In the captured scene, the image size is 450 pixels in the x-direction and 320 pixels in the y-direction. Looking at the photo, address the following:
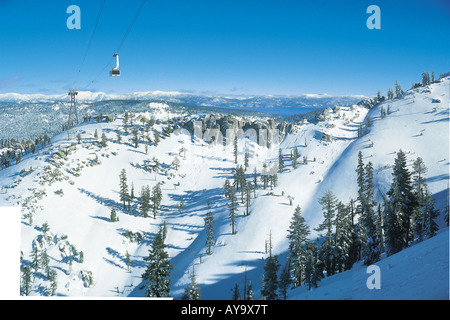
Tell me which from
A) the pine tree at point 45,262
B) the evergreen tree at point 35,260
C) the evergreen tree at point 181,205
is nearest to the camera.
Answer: the evergreen tree at point 35,260

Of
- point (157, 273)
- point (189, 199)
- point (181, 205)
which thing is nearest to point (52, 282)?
point (157, 273)

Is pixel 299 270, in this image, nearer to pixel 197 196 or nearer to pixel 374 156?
pixel 197 196

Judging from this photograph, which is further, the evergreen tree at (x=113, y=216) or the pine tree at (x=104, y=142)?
the pine tree at (x=104, y=142)

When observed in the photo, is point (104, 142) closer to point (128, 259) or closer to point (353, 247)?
point (128, 259)

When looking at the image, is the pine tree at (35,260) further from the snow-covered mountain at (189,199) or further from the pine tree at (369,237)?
the pine tree at (369,237)

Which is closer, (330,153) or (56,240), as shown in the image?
(56,240)

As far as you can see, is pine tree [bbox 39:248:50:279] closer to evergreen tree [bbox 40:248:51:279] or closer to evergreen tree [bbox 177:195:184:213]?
evergreen tree [bbox 40:248:51:279]

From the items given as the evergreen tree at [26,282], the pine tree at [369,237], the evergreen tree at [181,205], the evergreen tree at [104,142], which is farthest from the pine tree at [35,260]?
the evergreen tree at [104,142]

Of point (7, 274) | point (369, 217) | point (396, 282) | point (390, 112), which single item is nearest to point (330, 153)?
point (390, 112)

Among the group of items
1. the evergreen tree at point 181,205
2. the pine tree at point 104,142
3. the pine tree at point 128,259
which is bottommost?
the pine tree at point 128,259
